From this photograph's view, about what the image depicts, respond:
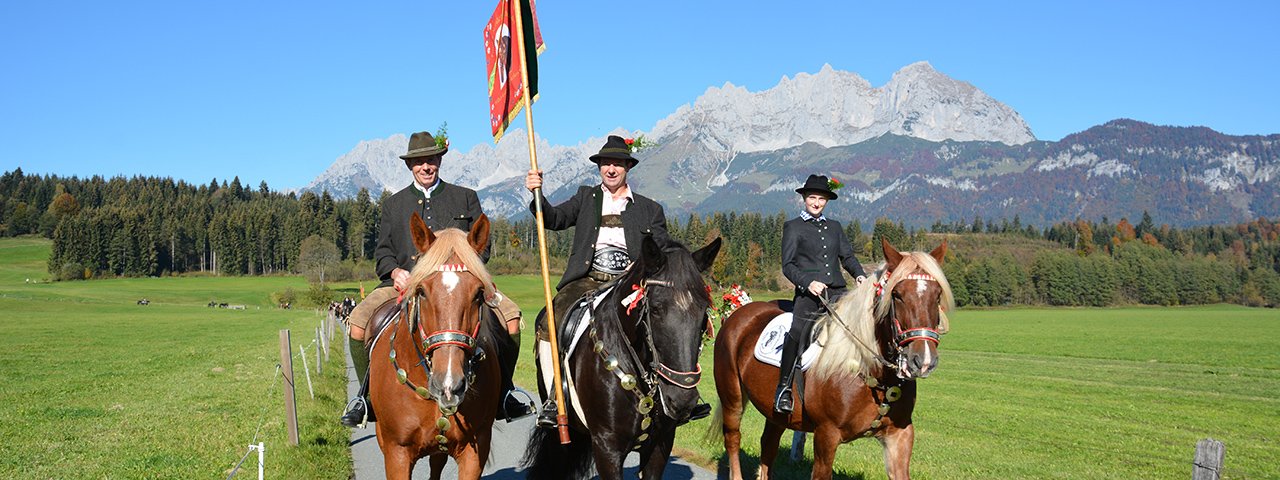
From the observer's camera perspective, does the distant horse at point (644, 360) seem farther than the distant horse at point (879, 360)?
No

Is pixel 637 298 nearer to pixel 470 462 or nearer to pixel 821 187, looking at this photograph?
pixel 470 462

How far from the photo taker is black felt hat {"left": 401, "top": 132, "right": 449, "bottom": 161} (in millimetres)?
7293

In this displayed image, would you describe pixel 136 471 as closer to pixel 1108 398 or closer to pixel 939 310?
pixel 939 310

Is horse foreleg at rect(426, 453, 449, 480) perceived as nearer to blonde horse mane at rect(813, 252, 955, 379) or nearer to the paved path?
the paved path

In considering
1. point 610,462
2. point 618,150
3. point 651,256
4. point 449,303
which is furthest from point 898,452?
point 449,303

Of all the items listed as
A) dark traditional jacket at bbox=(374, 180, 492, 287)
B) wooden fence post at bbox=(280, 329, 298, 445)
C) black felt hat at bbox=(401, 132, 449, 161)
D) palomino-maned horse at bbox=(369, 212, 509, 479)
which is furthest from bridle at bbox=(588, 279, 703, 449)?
wooden fence post at bbox=(280, 329, 298, 445)

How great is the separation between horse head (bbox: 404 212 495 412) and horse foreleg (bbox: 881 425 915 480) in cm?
386

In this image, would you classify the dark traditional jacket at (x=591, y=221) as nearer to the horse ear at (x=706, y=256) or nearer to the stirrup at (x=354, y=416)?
the horse ear at (x=706, y=256)

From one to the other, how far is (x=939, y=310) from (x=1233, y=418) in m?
18.1

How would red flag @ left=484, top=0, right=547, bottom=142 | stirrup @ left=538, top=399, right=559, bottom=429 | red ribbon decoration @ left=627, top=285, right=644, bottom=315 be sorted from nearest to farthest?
red ribbon decoration @ left=627, top=285, right=644, bottom=315 < stirrup @ left=538, top=399, right=559, bottom=429 < red flag @ left=484, top=0, right=547, bottom=142

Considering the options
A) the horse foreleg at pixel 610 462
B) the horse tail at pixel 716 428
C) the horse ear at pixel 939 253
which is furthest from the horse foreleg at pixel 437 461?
the horse ear at pixel 939 253

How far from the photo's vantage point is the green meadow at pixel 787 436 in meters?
11.6

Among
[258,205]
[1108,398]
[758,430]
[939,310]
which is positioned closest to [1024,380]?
[1108,398]

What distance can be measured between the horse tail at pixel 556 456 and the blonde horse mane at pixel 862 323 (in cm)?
230
